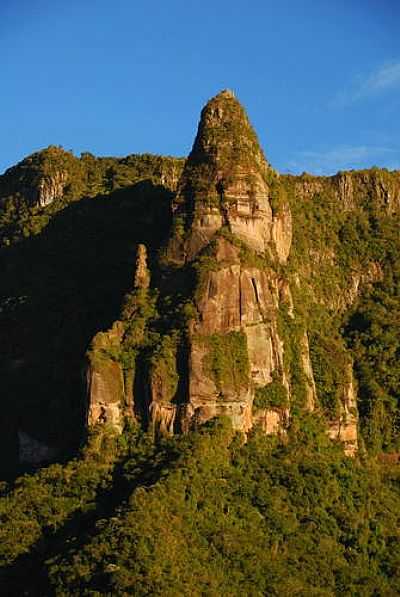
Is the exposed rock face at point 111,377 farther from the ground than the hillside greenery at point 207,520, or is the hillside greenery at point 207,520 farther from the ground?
the exposed rock face at point 111,377

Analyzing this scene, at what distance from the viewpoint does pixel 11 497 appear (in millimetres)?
103375

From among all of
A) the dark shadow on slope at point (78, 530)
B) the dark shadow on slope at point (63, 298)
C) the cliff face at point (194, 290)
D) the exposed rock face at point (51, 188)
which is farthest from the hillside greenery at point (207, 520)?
the exposed rock face at point (51, 188)

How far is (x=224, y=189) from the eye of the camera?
107 m

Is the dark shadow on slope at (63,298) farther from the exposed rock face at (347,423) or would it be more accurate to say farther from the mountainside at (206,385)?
the exposed rock face at (347,423)

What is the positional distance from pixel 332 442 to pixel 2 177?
A: 3575 cm

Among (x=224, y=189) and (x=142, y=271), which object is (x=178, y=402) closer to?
(x=142, y=271)

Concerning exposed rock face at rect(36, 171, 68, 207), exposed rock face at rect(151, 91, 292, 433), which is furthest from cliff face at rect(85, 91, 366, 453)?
exposed rock face at rect(36, 171, 68, 207)

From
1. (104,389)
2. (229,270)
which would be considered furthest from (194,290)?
(104,389)

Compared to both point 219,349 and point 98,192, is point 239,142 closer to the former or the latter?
point 219,349

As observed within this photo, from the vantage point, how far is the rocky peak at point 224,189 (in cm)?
10744

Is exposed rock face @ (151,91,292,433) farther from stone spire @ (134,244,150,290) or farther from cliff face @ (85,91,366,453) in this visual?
stone spire @ (134,244,150,290)

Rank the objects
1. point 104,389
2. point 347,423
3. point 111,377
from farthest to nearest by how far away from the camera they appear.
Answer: point 347,423 < point 111,377 < point 104,389

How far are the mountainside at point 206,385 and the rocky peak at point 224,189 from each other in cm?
10

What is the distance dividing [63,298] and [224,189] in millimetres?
16003
